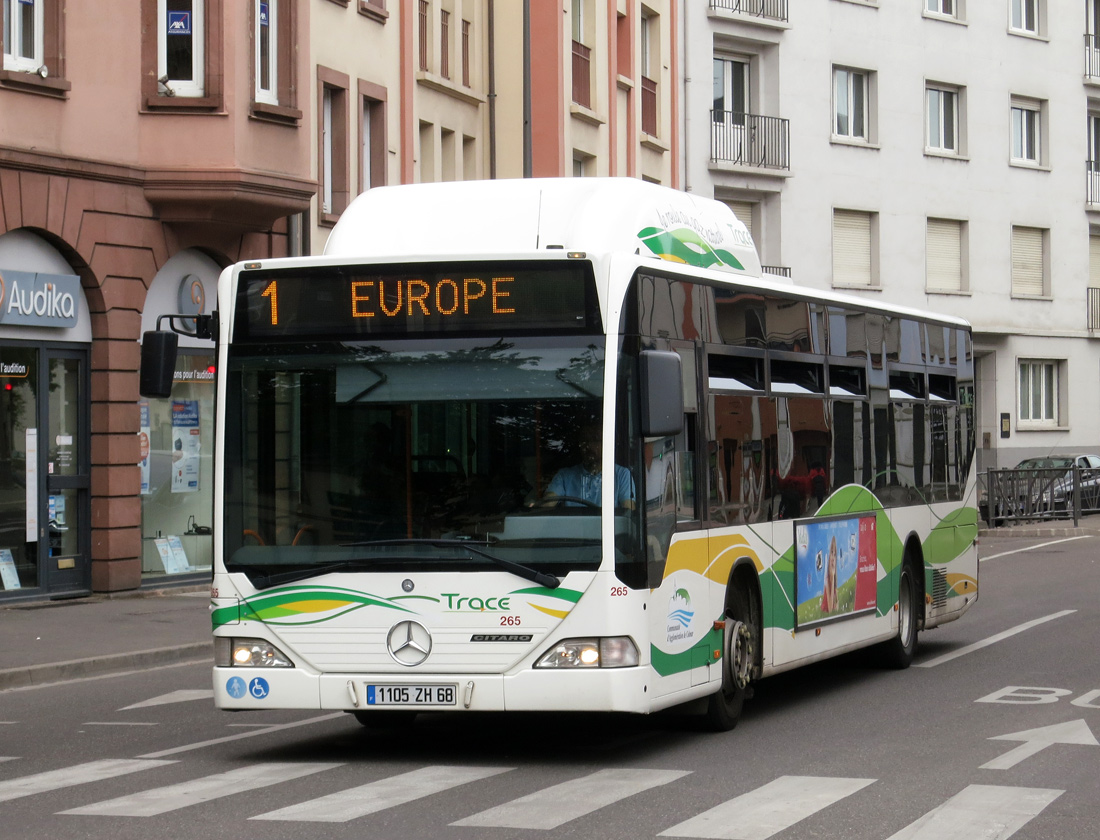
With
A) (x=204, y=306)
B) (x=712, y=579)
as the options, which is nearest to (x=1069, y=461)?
(x=204, y=306)

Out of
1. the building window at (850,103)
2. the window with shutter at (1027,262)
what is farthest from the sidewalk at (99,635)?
the window with shutter at (1027,262)

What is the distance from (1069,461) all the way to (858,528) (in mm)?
36005

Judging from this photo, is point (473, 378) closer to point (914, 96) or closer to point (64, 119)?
point (64, 119)

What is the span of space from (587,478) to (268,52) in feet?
52.7

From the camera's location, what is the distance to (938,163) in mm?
51188

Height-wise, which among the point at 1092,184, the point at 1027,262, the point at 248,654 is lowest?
the point at 248,654

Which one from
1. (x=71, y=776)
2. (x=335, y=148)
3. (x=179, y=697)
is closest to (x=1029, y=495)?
(x=335, y=148)

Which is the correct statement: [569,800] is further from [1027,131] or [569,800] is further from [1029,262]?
[1027,131]

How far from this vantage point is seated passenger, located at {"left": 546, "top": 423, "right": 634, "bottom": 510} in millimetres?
9898

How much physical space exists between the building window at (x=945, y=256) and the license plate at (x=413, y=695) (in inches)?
1661

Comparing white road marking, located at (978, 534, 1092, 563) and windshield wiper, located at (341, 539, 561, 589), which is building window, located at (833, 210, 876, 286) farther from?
windshield wiper, located at (341, 539, 561, 589)

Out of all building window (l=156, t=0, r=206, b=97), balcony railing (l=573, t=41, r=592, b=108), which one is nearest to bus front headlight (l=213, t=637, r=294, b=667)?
building window (l=156, t=0, r=206, b=97)

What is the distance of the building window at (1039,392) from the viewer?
5331 centimetres

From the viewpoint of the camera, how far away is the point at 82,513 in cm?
2261
